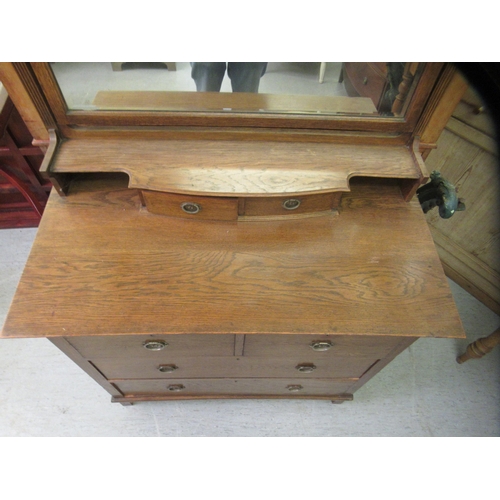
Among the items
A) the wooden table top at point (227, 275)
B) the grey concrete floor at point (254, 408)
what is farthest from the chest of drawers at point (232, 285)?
the grey concrete floor at point (254, 408)

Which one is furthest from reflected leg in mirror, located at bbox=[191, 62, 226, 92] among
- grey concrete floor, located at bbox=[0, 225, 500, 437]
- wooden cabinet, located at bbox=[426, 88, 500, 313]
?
grey concrete floor, located at bbox=[0, 225, 500, 437]

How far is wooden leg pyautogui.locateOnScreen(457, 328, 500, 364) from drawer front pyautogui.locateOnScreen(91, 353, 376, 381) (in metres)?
0.66

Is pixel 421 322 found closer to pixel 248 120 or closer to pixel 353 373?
pixel 353 373

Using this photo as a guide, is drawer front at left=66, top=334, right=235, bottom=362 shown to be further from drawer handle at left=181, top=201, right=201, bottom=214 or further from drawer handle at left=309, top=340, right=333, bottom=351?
drawer handle at left=181, top=201, right=201, bottom=214

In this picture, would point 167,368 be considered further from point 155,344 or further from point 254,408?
point 254,408

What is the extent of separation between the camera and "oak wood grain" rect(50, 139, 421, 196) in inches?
33.3

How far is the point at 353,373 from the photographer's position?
1142mm

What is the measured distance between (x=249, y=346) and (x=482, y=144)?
1222mm

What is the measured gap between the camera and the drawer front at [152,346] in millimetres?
860

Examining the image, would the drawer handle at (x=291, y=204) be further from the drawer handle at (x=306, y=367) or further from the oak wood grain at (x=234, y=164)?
the drawer handle at (x=306, y=367)

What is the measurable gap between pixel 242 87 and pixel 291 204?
327 mm

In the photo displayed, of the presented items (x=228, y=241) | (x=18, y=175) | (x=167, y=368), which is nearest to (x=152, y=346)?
(x=167, y=368)

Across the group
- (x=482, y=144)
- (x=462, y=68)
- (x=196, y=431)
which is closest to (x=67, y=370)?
(x=196, y=431)

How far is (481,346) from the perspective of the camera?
4.61ft
